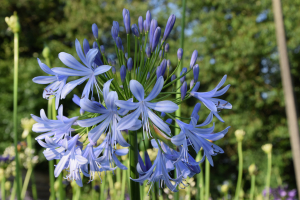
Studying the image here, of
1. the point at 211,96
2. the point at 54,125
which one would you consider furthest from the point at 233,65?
the point at 54,125

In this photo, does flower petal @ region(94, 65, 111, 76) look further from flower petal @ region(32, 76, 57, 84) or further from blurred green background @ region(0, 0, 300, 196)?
blurred green background @ region(0, 0, 300, 196)

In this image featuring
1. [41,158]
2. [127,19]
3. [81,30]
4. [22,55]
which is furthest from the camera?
[22,55]

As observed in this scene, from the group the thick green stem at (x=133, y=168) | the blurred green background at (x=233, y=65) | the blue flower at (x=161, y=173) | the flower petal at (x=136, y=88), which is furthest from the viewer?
→ the blurred green background at (x=233, y=65)

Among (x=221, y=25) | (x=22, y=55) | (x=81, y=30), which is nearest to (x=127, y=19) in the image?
(x=221, y=25)

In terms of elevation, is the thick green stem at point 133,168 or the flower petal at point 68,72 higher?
the flower petal at point 68,72

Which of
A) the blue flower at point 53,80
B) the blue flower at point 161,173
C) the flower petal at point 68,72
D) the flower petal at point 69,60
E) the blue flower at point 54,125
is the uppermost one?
the flower petal at point 69,60

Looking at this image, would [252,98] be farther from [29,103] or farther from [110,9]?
[29,103]

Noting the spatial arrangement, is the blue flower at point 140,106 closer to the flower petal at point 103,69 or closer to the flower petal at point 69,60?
the flower petal at point 103,69

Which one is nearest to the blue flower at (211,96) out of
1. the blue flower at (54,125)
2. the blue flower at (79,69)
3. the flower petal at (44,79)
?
the blue flower at (79,69)

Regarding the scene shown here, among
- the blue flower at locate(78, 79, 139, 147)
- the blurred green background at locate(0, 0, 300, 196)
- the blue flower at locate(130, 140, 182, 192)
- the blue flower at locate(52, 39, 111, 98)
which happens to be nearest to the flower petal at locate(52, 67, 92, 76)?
the blue flower at locate(52, 39, 111, 98)
